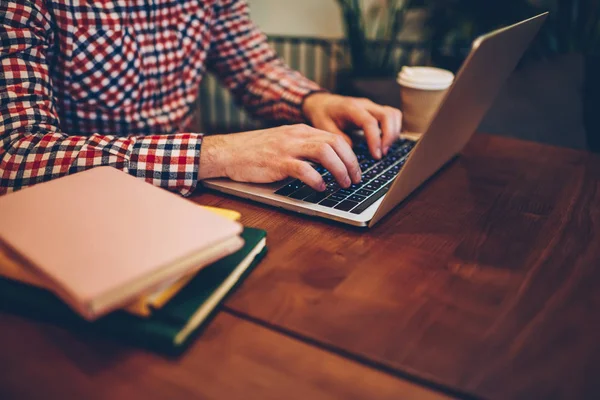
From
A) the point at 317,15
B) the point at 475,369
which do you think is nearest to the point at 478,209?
the point at 475,369

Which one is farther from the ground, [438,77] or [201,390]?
[438,77]

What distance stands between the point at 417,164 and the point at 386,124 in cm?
28

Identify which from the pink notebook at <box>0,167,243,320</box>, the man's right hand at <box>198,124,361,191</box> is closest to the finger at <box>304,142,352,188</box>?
the man's right hand at <box>198,124,361,191</box>

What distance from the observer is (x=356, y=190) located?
75cm

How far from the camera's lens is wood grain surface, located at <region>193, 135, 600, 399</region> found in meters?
0.45

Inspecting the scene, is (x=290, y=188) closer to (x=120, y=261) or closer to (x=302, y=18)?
(x=120, y=261)

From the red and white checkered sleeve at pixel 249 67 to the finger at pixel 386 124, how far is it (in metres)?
0.32

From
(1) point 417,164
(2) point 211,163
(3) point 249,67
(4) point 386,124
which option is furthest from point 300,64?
(1) point 417,164

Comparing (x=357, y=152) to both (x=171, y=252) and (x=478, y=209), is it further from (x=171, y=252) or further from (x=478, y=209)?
(x=171, y=252)

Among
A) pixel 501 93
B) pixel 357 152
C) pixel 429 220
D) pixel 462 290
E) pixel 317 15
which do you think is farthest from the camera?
pixel 317 15

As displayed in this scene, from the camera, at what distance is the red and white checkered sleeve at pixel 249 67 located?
4.16 ft

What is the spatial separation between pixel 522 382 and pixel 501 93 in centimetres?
111

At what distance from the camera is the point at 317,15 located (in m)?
2.64

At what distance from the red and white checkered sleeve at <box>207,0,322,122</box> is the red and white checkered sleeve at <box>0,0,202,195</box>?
0.51 m
